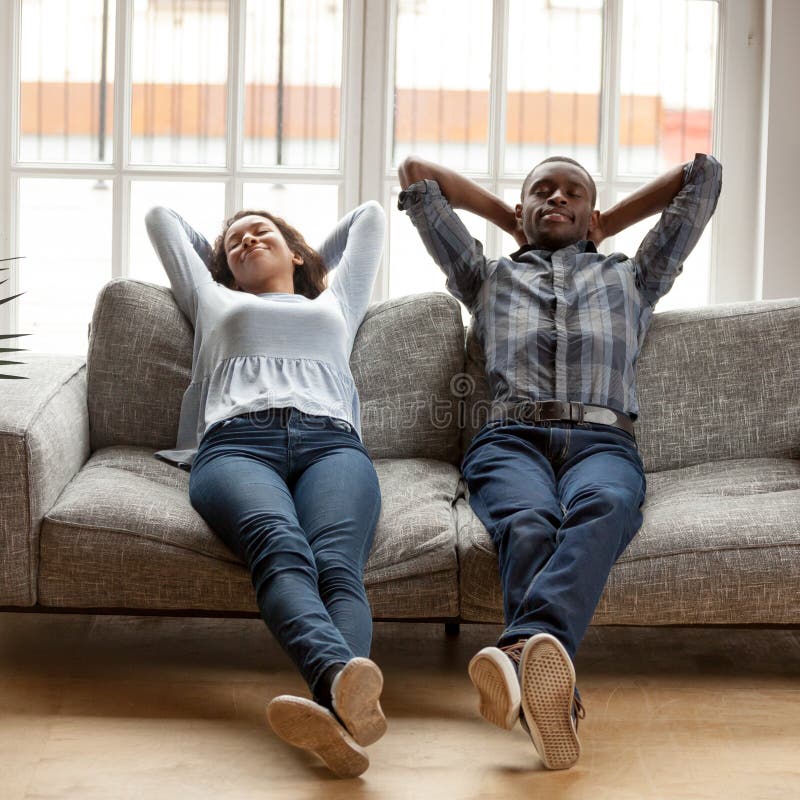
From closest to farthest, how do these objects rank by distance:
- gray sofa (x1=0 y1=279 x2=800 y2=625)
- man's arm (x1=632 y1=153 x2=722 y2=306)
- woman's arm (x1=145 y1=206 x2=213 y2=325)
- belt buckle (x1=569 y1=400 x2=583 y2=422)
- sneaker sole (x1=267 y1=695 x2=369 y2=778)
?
sneaker sole (x1=267 y1=695 x2=369 y2=778), gray sofa (x1=0 y1=279 x2=800 y2=625), belt buckle (x1=569 y1=400 x2=583 y2=422), man's arm (x1=632 y1=153 x2=722 y2=306), woman's arm (x1=145 y1=206 x2=213 y2=325)

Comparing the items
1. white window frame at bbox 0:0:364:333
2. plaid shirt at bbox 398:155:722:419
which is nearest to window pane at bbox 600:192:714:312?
plaid shirt at bbox 398:155:722:419

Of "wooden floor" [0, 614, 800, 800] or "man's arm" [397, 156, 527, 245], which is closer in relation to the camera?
"wooden floor" [0, 614, 800, 800]

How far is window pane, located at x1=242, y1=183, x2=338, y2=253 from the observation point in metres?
3.21

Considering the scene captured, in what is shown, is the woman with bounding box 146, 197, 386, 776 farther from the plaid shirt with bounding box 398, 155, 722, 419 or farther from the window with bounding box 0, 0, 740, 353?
the window with bounding box 0, 0, 740, 353

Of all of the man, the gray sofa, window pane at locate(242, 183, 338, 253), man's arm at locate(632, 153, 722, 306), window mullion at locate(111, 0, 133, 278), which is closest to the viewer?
the man

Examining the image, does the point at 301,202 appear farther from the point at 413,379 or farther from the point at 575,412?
the point at 575,412

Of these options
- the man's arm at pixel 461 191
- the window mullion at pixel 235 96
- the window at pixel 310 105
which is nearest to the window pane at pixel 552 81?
the window at pixel 310 105

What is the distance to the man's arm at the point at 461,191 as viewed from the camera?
2.56 m

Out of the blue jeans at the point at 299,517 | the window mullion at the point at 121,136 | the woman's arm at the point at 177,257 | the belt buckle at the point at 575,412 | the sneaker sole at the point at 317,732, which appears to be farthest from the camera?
the window mullion at the point at 121,136

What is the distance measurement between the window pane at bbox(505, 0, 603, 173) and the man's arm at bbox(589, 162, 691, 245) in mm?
651

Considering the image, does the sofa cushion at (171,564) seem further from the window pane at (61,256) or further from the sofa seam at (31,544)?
the window pane at (61,256)

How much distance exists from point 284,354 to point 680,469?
97cm

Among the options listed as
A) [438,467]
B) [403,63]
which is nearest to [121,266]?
[403,63]

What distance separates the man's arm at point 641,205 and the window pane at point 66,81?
152cm
